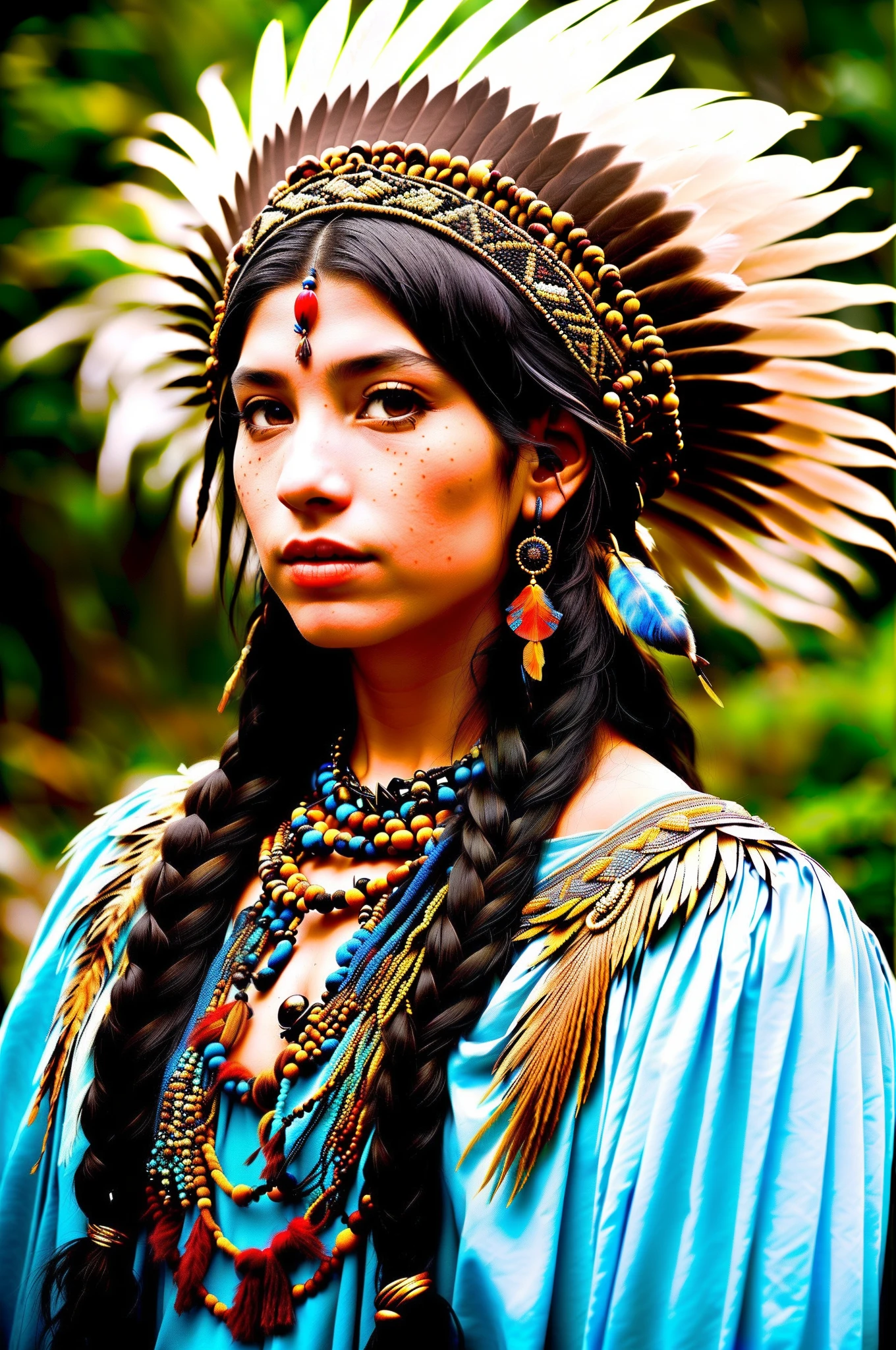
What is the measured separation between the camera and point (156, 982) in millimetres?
1526

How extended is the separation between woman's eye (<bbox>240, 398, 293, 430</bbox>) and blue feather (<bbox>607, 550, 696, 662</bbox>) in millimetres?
432

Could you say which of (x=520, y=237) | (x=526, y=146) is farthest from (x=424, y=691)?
(x=526, y=146)

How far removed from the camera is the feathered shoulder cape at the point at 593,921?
47.4 inches

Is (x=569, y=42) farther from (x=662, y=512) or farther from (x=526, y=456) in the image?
(x=662, y=512)

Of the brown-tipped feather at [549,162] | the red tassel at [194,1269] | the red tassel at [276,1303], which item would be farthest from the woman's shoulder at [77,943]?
the brown-tipped feather at [549,162]

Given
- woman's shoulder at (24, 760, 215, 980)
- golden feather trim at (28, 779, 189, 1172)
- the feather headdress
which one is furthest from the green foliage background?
the feather headdress

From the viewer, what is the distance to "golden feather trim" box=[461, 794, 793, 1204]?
1.20 metres

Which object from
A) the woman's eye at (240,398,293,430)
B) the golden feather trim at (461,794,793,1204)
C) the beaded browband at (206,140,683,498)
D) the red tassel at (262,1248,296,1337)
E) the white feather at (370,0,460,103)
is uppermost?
the white feather at (370,0,460,103)

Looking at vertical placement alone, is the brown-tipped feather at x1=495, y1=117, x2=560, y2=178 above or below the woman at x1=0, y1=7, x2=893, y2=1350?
above

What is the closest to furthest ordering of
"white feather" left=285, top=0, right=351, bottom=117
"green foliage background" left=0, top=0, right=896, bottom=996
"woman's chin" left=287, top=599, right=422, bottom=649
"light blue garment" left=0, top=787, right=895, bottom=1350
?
"light blue garment" left=0, top=787, right=895, bottom=1350
"woman's chin" left=287, top=599, right=422, bottom=649
"white feather" left=285, top=0, right=351, bottom=117
"green foliage background" left=0, top=0, right=896, bottom=996

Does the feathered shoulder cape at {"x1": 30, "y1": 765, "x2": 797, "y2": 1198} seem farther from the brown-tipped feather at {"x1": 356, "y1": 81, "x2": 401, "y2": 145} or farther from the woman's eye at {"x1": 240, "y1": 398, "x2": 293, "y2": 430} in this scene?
the brown-tipped feather at {"x1": 356, "y1": 81, "x2": 401, "y2": 145}

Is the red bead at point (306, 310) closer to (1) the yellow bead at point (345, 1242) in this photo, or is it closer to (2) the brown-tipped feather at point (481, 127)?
(2) the brown-tipped feather at point (481, 127)

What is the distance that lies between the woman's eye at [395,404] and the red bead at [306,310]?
10cm

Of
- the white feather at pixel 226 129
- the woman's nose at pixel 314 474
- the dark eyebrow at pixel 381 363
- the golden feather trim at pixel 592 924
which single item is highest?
the white feather at pixel 226 129
